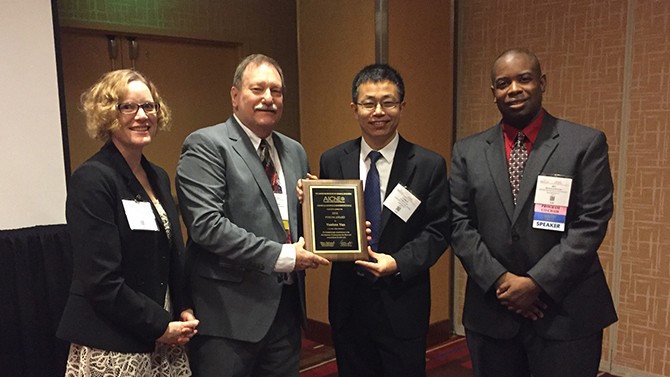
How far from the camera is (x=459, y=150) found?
2096 mm

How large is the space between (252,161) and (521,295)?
104 cm

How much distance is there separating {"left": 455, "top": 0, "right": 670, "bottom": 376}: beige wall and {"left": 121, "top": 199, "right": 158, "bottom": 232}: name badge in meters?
2.60

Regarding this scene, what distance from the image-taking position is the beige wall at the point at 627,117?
2961 mm

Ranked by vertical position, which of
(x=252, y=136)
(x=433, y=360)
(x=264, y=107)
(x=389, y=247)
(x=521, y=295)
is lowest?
(x=433, y=360)

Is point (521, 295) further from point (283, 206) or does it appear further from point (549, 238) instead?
point (283, 206)

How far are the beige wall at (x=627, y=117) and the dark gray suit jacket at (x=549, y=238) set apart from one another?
4.46 ft

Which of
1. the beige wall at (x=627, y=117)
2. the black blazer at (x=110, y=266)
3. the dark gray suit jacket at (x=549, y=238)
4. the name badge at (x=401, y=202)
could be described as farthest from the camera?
the beige wall at (x=627, y=117)

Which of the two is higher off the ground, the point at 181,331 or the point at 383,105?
the point at 383,105

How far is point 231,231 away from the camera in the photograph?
1.79 m

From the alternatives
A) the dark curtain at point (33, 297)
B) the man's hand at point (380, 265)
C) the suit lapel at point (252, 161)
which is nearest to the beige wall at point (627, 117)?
the man's hand at point (380, 265)

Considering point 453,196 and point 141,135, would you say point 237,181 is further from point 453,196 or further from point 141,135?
point 453,196

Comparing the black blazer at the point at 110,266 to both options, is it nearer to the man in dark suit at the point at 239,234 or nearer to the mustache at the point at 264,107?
the man in dark suit at the point at 239,234

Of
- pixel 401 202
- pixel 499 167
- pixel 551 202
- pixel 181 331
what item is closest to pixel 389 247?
pixel 401 202

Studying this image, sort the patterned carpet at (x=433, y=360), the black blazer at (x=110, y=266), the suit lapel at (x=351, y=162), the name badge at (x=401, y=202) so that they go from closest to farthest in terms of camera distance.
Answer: the black blazer at (x=110, y=266)
the name badge at (x=401, y=202)
the suit lapel at (x=351, y=162)
the patterned carpet at (x=433, y=360)
